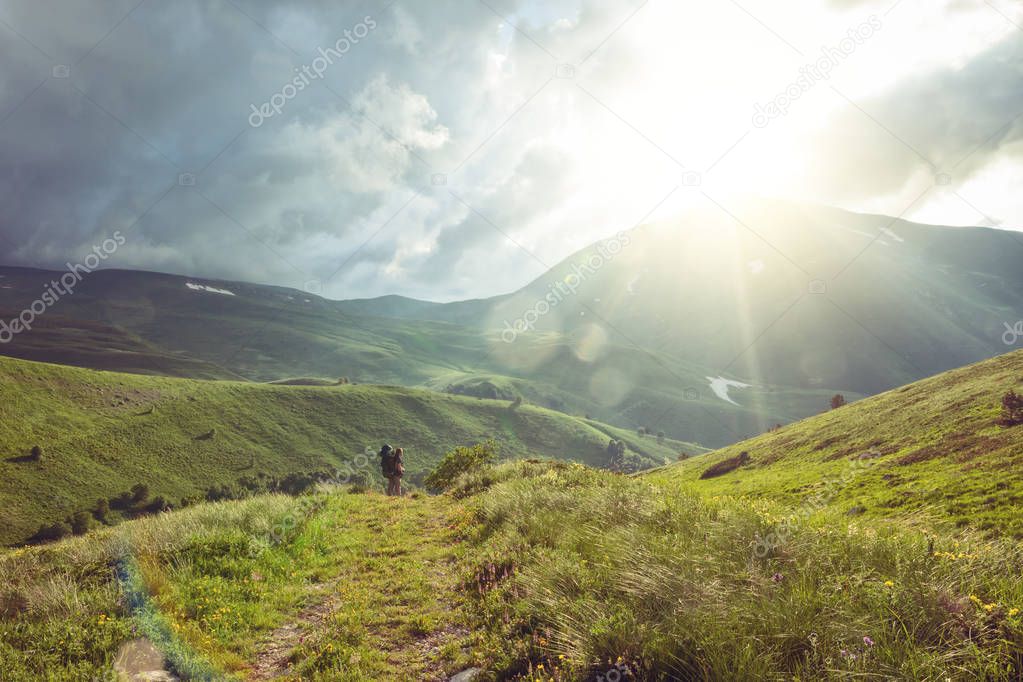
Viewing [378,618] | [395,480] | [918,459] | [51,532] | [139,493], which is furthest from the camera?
[139,493]

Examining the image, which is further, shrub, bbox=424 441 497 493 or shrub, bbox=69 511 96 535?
shrub, bbox=69 511 96 535

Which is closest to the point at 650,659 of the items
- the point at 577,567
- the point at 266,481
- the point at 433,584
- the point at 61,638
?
the point at 577,567

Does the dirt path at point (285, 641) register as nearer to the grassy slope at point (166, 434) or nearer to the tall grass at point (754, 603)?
the tall grass at point (754, 603)

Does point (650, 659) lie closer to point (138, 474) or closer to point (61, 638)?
point (61, 638)

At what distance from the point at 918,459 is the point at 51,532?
142 meters

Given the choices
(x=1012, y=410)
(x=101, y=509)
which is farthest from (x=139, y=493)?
(x=1012, y=410)

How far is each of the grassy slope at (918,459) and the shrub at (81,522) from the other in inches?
4935

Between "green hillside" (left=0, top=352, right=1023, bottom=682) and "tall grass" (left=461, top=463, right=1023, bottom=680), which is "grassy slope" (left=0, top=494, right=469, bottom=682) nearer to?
"green hillside" (left=0, top=352, right=1023, bottom=682)

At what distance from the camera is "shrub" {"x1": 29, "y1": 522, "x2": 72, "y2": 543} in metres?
93.2

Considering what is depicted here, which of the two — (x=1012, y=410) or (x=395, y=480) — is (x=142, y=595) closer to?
(x=395, y=480)

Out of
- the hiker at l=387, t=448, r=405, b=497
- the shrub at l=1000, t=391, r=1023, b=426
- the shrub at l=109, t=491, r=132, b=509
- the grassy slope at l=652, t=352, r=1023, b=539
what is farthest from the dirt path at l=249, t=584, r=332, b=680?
the shrub at l=109, t=491, r=132, b=509

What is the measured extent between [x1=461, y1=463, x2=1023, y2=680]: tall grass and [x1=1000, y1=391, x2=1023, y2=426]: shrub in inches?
842

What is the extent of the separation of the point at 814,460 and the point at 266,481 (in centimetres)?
13815

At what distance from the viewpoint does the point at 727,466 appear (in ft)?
140
